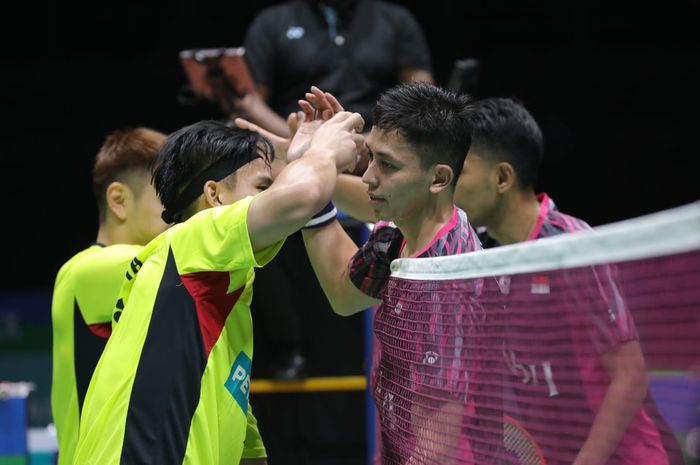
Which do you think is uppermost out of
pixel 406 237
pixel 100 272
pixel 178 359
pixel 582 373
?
pixel 582 373

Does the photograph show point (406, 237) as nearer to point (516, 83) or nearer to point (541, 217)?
point (541, 217)

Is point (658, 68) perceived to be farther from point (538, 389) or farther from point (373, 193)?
point (538, 389)

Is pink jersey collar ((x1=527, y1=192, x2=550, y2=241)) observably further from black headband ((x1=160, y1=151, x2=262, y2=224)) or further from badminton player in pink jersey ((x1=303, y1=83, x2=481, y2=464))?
black headband ((x1=160, y1=151, x2=262, y2=224))

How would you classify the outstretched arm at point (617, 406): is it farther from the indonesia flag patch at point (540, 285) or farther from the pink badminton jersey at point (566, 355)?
the indonesia flag patch at point (540, 285)

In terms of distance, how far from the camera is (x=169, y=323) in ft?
7.29

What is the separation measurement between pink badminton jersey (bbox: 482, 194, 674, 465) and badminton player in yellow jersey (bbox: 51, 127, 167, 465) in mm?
1458

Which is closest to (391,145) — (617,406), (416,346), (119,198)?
(416,346)

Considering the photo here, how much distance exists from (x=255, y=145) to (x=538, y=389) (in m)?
1.06

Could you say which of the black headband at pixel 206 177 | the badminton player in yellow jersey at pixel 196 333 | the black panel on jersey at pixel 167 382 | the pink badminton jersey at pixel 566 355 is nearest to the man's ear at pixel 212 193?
the black headband at pixel 206 177

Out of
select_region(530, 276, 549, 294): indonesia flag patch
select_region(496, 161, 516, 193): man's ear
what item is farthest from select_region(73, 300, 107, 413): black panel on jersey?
select_region(530, 276, 549, 294): indonesia flag patch

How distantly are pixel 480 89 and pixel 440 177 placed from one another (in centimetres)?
615

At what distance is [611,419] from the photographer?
1.61m

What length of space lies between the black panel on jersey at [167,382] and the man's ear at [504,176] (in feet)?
4.40

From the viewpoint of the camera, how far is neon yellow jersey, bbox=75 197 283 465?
2.19m
